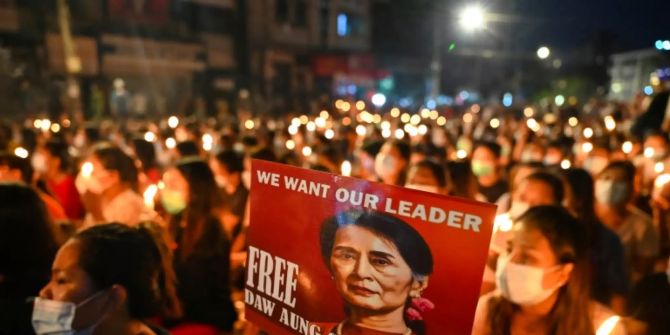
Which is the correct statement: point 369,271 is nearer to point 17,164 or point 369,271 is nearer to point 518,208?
point 518,208

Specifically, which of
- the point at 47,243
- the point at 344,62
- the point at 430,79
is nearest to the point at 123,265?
the point at 47,243

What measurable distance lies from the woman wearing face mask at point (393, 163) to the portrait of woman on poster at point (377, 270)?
406 cm

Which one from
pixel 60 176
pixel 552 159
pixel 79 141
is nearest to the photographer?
pixel 60 176

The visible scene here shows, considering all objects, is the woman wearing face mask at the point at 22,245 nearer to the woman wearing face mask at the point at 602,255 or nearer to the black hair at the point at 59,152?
the woman wearing face mask at the point at 602,255

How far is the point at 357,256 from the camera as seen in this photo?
228cm

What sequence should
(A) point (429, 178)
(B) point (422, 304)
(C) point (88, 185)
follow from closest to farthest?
(B) point (422, 304) → (A) point (429, 178) → (C) point (88, 185)

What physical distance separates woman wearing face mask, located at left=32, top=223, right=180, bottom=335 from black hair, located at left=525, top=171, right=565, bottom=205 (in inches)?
118

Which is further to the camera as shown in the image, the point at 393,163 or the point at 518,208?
the point at 393,163

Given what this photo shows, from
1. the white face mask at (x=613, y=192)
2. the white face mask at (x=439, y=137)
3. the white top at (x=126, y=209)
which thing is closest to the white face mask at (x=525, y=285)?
the white face mask at (x=613, y=192)

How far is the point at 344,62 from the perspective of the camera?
3600cm

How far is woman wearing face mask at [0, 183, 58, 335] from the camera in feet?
10.1

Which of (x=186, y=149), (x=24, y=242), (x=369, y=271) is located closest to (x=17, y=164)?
(x=186, y=149)

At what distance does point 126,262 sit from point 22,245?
878 millimetres

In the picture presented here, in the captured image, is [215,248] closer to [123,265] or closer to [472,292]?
[123,265]
